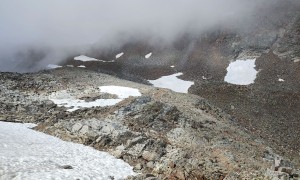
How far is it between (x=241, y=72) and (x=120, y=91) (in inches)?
1141

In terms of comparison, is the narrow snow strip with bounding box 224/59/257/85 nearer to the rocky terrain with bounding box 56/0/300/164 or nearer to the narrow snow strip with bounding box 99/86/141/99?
the rocky terrain with bounding box 56/0/300/164

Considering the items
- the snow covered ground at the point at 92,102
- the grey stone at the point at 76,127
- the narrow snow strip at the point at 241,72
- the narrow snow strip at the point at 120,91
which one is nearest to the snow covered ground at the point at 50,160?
the grey stone at the point at 76,127

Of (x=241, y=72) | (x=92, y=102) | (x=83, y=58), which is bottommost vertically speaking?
(x=92, y=102)

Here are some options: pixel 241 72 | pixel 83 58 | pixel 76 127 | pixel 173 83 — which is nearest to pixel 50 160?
pixel 76 127

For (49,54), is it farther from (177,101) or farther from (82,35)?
(177,101)

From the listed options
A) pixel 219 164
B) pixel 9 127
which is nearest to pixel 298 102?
pixel 219 164

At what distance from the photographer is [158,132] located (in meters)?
29.2

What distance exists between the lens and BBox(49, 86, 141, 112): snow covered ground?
124ft

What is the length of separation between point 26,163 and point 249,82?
4769cm

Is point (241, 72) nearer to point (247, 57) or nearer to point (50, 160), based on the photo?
point (247, 57)

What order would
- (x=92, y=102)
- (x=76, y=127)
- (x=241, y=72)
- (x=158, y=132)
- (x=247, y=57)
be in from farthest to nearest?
(x=247, y=57), (x=241, y=72), (x=92, y=102), (x=158, y=132), (x=76, y=127)

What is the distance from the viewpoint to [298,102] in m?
49.1

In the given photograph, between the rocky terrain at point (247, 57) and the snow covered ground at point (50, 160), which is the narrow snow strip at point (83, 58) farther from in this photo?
the snow covered ground at point (50, 160)

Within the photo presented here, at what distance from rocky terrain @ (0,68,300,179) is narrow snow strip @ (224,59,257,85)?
20.6 meters
